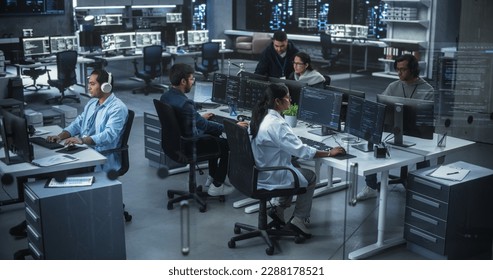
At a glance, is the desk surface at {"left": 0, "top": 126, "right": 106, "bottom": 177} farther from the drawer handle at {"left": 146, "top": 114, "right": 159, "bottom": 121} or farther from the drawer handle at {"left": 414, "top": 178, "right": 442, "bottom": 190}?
the drawer handle at {"left": 414, "top": 178, "right": 442, "bottom": 190}

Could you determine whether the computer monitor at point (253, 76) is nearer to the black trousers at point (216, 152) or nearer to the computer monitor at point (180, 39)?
the black trousers at point (216, 152)

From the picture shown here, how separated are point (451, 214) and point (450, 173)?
0.89ft

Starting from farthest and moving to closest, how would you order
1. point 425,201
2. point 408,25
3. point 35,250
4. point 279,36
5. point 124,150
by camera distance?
point 408,25 → point 279,36 → point 124,150 → point 425,201 → point 35,250

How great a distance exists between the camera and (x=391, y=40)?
35.7 feet

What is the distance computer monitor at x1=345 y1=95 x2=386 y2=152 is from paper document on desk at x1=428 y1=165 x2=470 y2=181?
1.55 ft

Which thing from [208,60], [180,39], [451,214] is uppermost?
[180,39]

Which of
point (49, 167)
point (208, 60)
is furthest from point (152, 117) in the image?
point (49, 167)

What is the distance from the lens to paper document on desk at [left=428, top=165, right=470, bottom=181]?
4070mm

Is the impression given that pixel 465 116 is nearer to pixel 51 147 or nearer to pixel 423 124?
pixel 423 124

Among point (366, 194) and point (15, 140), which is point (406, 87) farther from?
point (15, 140)

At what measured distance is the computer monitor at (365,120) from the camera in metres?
4.44

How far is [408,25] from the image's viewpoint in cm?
1048

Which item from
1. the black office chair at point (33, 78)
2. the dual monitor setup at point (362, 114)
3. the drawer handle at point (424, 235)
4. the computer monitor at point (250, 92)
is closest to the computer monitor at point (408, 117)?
the dual monitor setup at point (362, 114)

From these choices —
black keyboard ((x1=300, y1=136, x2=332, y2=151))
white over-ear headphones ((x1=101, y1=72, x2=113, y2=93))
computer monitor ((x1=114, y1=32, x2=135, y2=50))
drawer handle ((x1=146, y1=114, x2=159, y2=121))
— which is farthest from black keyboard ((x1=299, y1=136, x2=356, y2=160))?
computer monitor ((x1=114, y1=32, x2=135, y2=50))
